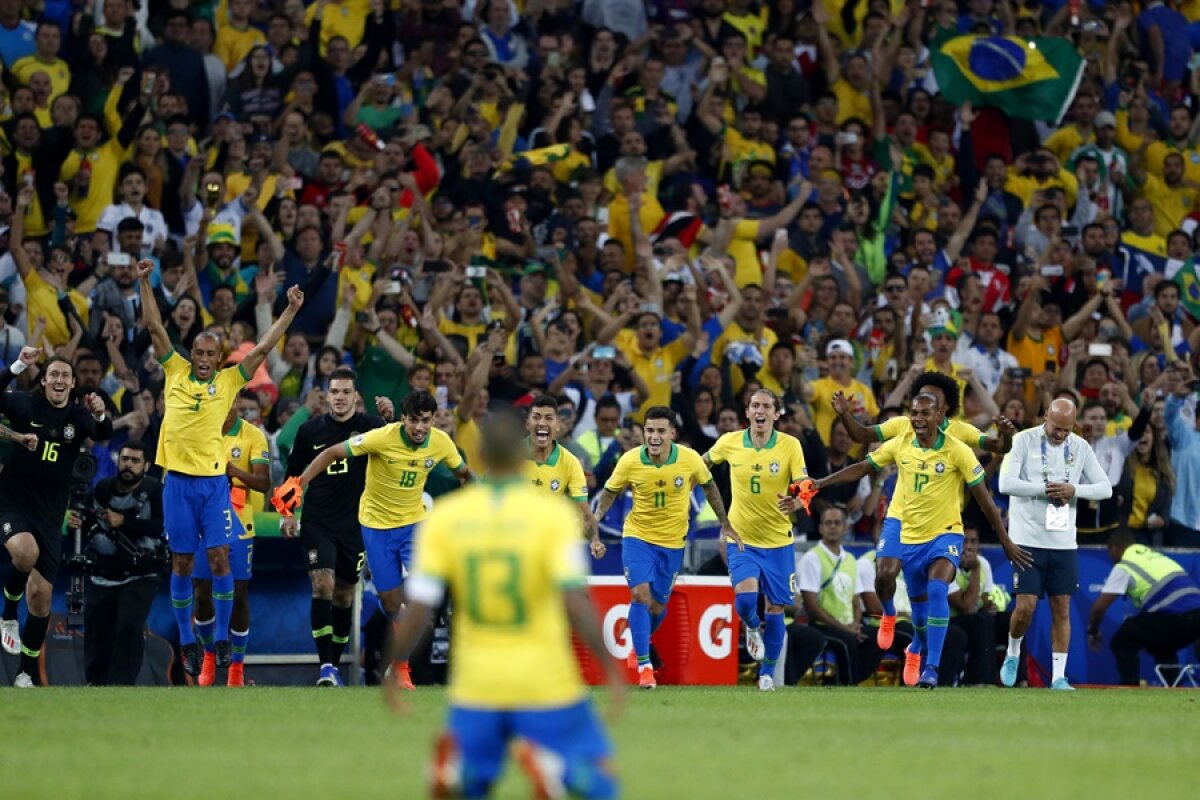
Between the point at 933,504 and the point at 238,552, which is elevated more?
the point at 933,504

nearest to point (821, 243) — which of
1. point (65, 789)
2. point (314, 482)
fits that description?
point (314, 482)

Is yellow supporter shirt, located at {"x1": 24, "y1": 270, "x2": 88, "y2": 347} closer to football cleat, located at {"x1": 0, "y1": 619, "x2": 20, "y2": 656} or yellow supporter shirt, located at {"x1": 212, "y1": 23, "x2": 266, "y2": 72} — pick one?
football cleat, located at {"x1": 0, "y1": 619, "x2": 20, "y2": 656}

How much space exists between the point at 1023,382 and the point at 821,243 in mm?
3544

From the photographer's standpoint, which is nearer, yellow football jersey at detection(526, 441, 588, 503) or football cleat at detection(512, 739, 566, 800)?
football cleat at detection(512, 739, 566, 800)

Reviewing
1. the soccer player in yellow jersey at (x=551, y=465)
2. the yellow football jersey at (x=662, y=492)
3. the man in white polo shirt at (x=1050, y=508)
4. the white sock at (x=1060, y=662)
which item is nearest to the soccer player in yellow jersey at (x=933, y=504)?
the man in white polo shirt at (x=1050, y=508)

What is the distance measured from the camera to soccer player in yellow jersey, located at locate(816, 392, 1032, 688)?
19.0 metres

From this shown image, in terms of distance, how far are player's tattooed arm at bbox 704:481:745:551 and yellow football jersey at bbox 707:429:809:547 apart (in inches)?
13.0

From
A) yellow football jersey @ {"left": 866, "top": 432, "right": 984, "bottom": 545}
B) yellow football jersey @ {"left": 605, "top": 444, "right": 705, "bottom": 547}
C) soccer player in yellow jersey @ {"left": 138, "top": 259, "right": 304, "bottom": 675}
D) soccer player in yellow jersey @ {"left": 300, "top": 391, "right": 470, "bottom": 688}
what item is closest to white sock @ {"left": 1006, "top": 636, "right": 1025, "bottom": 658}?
yellow football jersey @ {"left": 866, "top": 432, "right": 984, "bottom": 545}

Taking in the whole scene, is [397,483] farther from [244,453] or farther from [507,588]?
[507,588]

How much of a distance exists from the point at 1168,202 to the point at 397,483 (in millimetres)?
15586

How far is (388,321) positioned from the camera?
22.7 metres

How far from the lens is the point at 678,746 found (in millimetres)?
12195

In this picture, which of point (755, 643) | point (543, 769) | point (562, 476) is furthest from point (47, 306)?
point (543, 769)

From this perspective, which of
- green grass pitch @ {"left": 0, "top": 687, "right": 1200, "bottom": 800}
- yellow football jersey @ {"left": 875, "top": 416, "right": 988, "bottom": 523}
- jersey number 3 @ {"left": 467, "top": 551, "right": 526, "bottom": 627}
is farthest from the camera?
yellow football jersey @ {"left": 875, "top": 416, "right": 988, "bottom": 523}
